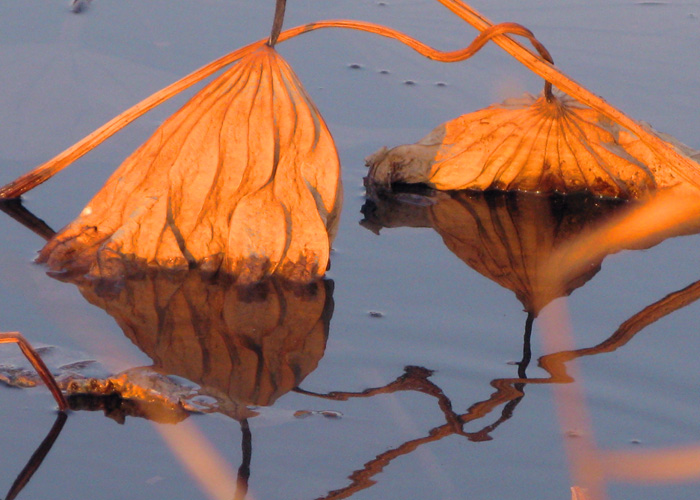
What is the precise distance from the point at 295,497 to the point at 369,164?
1157 mm

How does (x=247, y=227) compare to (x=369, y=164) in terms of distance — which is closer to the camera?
(x=247, y=227)

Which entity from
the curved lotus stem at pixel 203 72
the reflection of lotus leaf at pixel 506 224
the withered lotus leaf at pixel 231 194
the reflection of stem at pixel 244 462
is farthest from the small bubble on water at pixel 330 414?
the curved lotus stem at pixel 203 72

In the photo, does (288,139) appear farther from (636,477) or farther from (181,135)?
(636,477)

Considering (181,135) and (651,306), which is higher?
(181,135)

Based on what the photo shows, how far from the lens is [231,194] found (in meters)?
2.17

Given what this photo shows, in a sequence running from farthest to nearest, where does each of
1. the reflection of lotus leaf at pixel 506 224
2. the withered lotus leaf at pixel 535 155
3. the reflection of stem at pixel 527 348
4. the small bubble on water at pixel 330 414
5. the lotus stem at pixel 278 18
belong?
the withered lotus leaf at pixel 535 155 < the reflection of lotus leaf at pixel 506 224 < the lotus stem at pixel 278 18 < the reflection of stem at pixel 527 348 < the small bubble on water at pixel 330 414

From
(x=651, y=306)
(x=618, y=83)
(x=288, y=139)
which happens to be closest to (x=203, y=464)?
(x=288, y=139)

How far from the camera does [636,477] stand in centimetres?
165

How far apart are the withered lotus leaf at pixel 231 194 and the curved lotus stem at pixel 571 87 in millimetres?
388

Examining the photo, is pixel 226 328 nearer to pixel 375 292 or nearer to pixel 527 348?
pixel 375 292

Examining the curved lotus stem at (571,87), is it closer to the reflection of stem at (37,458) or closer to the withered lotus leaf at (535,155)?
the withered lotus leaf at (535,155)

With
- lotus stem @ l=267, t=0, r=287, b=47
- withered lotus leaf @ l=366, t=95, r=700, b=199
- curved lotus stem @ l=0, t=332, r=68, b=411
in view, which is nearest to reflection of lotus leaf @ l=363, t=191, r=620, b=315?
withered lotus leaf @ l=366, t=95, r=700, b=199

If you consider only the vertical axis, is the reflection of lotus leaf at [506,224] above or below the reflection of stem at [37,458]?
above

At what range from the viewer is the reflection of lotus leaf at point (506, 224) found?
2256mm
